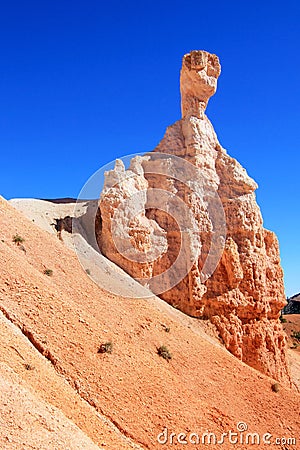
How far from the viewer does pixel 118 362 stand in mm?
13672

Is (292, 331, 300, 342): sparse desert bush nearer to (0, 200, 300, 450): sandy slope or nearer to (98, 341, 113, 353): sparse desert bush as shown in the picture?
(0, 200, 300, 450): sandy slope

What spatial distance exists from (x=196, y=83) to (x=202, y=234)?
8931 millimetres

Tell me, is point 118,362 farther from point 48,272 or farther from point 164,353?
point 48,272

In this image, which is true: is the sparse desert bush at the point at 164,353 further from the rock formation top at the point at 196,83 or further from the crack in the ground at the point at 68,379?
the rock formation top at the point at 196,83

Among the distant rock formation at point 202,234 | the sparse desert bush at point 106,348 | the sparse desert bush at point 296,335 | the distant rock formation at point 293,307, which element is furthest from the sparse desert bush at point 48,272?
the distant rock formation at point 293,307

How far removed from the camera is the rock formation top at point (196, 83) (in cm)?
2488

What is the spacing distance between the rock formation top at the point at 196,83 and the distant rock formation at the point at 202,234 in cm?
6

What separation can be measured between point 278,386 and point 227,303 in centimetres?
492

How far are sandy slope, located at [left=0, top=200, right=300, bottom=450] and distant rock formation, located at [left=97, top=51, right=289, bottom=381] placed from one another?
2481 millimetres

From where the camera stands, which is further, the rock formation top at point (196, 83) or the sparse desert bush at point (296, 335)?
A: the sparse desert bush at point (296, 335)

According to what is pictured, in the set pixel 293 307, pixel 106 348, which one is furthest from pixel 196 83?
pixel 293 307

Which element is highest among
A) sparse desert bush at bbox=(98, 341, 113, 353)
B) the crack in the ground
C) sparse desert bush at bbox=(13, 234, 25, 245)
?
sparse desert bush at bbox=(13, 234, 25, 245)

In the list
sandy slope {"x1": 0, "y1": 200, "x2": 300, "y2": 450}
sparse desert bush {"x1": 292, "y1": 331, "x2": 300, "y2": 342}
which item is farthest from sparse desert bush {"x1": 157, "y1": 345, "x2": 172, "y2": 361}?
sparse desert bush {"x1": 292, "y1": 331, "x2": 300, "y2": 342}

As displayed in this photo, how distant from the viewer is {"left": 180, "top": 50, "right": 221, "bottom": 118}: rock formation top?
2488cm
